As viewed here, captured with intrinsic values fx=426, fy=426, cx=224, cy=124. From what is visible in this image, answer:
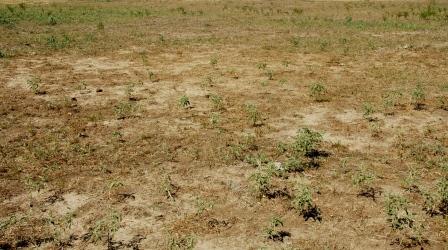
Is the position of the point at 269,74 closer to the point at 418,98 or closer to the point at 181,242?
the point at 418,98

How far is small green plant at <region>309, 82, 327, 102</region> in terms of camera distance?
12.8 m

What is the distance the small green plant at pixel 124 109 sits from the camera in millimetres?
11324

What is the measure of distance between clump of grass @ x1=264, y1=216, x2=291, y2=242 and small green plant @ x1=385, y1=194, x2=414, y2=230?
68.7 inches

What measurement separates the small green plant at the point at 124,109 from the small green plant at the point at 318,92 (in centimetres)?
534

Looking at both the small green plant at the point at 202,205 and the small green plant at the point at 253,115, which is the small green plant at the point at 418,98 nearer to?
the small green plant at the point at 253,115

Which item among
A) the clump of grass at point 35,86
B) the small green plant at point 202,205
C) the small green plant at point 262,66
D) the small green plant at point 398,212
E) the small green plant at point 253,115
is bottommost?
the small green plant at point 398,212

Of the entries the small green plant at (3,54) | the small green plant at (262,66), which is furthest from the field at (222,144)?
the small green plant at (3,54)

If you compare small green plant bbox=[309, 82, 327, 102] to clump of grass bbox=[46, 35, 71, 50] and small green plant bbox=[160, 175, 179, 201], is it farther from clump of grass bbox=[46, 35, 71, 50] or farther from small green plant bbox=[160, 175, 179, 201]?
clump of grass bbox=[46, 35, 71, 50]

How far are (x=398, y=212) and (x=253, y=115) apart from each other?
4.76 metres

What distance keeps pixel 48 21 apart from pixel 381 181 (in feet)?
80.4

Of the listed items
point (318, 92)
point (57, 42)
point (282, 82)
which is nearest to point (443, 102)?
point (318, 92)

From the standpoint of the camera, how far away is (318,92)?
43.1 feet

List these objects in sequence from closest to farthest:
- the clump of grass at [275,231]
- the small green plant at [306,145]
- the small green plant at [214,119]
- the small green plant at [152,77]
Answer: the clump of grass at [275,231], the small green plant at [306,145], the small green plant at [214,119], the small green plant at [152,77]

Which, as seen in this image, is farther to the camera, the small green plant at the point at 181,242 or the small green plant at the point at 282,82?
the small green plant at the point at 282,82
